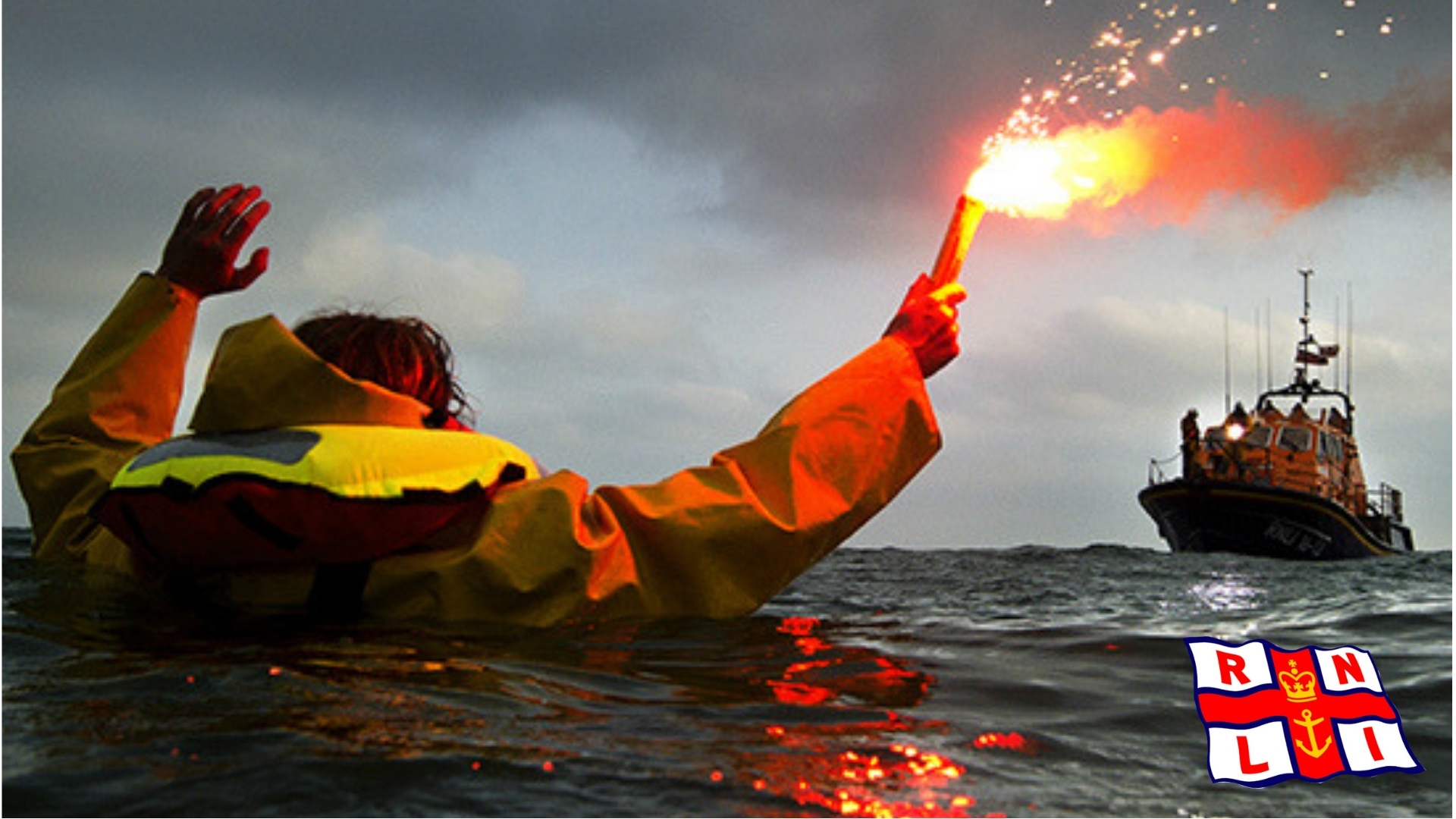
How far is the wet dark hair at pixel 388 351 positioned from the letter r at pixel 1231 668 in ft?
8.68

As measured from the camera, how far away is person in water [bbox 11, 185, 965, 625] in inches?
145

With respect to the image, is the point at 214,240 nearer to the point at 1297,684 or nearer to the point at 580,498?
the point at 580,498

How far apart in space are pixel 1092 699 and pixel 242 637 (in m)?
2.62

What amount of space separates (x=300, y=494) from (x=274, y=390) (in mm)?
402

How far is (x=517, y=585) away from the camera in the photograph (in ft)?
12.1

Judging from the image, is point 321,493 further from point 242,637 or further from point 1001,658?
point 1001,658

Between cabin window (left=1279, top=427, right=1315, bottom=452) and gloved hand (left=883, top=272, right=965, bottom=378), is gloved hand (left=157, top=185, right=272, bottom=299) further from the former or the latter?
cabin window (left=1279, top=427, right=1315, bottom=452)

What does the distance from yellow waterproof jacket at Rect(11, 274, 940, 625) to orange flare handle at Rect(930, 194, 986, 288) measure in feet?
1.31

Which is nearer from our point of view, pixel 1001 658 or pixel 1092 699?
pixel 1092 699

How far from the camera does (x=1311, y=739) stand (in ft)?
10.4

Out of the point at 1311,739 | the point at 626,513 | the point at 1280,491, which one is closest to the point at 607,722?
the point at 626,513

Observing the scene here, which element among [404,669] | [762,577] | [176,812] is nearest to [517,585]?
[404,669]

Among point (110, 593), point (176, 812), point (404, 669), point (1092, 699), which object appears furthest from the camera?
point (110, 593)

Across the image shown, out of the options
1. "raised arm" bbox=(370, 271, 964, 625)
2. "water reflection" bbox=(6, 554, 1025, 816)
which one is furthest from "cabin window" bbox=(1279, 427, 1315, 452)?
"raised arm" bbox=(370, 271, 964, 625)
